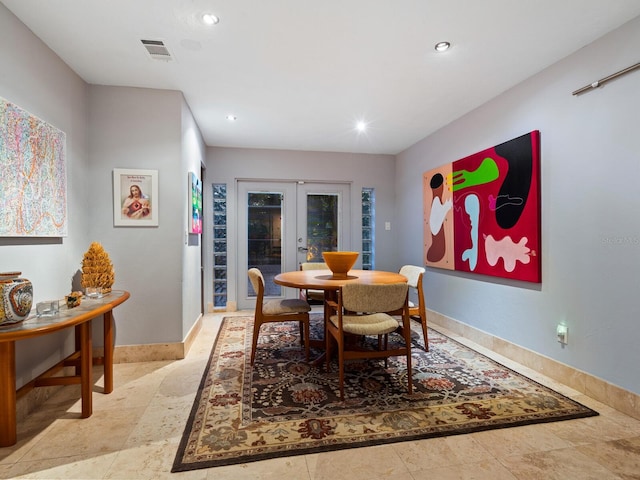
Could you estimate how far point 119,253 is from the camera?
2799 mm

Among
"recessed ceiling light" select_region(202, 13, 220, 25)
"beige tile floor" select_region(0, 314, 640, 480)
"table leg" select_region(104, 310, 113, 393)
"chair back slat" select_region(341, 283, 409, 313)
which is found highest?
"recessed ceiling light" select_region(202, 13, 220, 25)

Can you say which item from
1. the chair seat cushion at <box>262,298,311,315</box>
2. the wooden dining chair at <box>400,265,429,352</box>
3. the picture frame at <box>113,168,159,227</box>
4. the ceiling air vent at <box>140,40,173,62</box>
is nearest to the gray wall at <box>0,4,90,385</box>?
the picture frame at <box>113,168,159,227</box>

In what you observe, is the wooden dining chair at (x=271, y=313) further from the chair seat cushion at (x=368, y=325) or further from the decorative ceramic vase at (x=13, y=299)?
the decorative ceramic vase at (x=13, y=299)

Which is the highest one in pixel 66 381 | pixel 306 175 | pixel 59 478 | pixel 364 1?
pixel 364 1

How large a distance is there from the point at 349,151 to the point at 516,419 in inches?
Result: 158

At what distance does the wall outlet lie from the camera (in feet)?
7.75

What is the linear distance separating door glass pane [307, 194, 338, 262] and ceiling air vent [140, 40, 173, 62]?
2.89 meters

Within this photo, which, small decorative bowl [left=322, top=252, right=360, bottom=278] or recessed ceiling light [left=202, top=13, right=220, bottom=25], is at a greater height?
recessed ceiling light [left=202, top=13, right=220, bottom=25]

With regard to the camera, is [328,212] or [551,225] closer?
[551,225]

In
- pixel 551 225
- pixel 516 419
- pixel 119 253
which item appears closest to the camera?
pixel 516 419

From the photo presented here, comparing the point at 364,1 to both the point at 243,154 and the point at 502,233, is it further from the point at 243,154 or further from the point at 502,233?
the point at 243,154

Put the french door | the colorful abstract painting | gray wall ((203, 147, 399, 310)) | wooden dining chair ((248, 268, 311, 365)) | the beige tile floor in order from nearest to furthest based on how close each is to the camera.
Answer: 1. the beige tile floor
2. the colorful abstract painting
3. wooden dining chair ((248, 268, 311, 365))
4. gray wall ((203, 147, 399, 310))
5. the french door

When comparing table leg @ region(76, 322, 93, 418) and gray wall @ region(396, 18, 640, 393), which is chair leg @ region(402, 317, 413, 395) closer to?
gray wall @ region(396, 18, 640, 393)

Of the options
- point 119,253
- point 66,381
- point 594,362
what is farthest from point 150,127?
point 594,362
